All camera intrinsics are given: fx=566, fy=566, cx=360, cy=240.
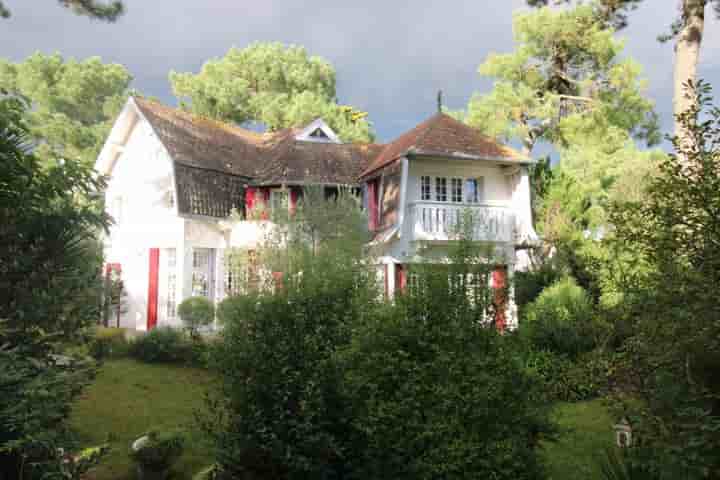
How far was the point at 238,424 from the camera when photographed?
640cm

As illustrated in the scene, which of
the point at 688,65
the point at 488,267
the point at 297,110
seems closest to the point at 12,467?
the point at 488,267

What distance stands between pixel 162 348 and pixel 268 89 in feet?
79.5

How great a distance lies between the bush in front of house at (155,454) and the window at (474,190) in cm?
1358

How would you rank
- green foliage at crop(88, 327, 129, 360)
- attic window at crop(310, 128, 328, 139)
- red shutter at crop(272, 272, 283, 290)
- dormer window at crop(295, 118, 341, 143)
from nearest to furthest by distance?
1. red shutter at crop(272, 272, 283, 290)
2. green foliage at crop(88, 327, 129, 360)
3. dormer window at crop(295, 118, 341, 143)
4. attic window at crop(310, 128, 328, 139)

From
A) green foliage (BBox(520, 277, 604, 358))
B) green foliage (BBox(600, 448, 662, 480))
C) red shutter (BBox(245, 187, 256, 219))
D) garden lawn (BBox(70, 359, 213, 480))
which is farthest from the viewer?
red shutter (BBox(245, 187, 256, 219))

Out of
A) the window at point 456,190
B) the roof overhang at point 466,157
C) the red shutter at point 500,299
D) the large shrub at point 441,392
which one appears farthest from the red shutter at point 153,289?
the red shutter at point 500,299

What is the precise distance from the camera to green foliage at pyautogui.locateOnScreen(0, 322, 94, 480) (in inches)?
159

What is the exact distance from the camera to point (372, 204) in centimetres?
1920

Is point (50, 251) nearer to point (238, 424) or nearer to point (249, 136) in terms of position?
point (238, 424)

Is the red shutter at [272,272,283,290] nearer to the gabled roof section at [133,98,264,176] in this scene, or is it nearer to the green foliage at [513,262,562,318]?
the gabled roof section at [133,98,264,176]

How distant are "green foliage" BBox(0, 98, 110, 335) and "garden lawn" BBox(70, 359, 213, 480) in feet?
8.10

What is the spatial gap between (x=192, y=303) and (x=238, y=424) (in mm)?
10222

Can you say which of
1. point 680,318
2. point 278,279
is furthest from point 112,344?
point 680,318

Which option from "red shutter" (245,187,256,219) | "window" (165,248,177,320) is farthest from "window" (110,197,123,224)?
"red shutter" (245,187,256,219)
